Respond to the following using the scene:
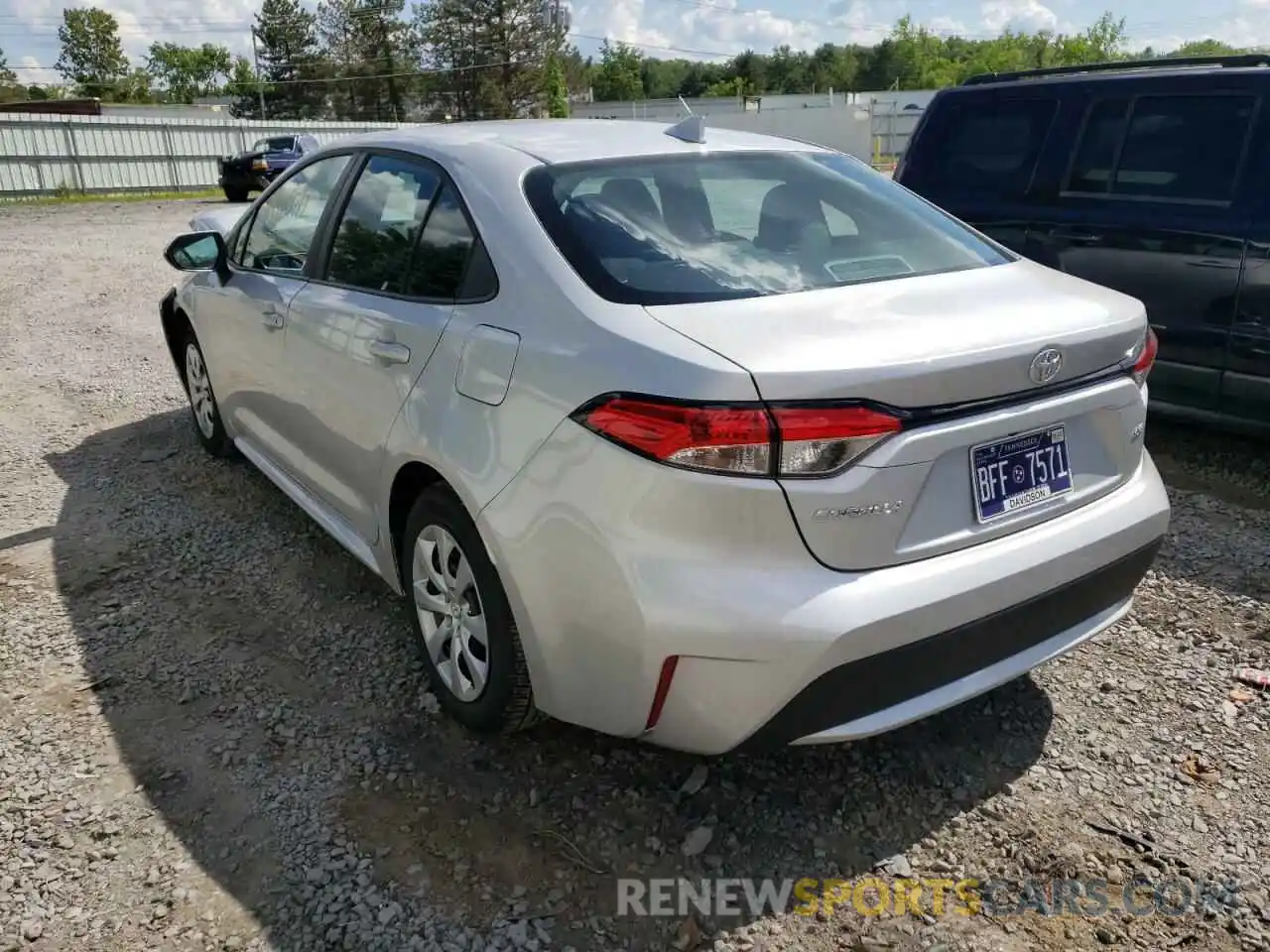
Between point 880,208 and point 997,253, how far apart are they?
385 mm

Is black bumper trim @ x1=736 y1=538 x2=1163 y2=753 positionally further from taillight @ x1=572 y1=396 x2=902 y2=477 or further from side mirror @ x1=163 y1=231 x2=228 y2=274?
side mirror @ x1=163 y1=231 x2=228 y2=274

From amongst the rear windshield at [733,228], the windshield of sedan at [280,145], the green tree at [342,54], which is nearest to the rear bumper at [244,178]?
the windshield of sedan at [280,145]

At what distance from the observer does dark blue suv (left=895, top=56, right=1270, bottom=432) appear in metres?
4.61

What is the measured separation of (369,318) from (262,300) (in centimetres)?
107

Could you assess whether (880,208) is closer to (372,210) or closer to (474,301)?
(474,301)

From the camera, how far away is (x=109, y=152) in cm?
2734

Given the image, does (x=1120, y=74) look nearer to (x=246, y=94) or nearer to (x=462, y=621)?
(x=462, y=621)

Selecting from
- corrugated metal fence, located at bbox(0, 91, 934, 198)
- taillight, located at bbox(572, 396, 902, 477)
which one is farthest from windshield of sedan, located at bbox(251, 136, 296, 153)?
taillight, located at bbox(572, 396, 902, 477)

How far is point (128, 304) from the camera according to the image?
31.8 feet

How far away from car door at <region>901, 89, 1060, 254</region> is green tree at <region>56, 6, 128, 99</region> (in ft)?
320

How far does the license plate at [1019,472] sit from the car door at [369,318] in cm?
148

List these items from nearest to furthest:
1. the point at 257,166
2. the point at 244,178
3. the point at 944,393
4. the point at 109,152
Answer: the point at 944,393, the point at 257,166, the point at 244,178, the point at 109,152

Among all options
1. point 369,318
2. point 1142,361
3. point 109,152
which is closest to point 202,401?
point 369,318

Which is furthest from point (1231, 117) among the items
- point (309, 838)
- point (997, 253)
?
point (309, 838)
